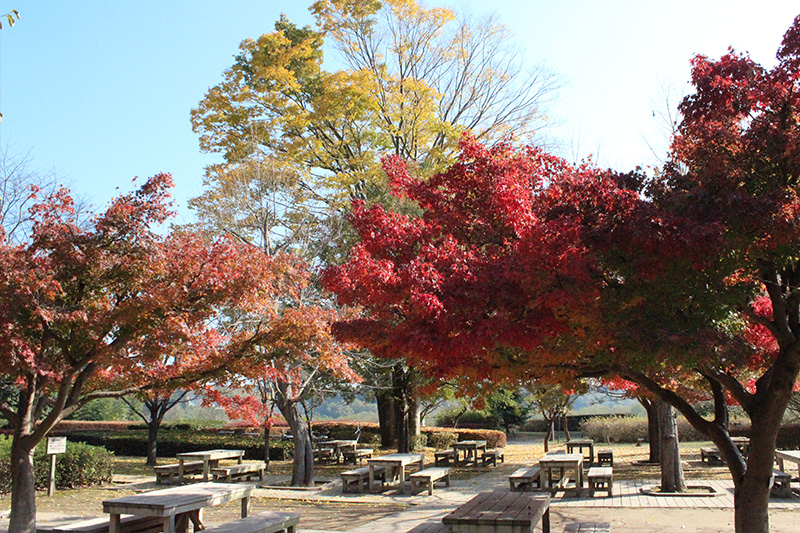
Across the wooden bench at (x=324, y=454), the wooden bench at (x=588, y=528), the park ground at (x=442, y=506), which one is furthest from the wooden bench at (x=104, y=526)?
the wooden bench at (x=324, y=454)

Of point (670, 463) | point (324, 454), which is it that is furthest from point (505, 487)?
point (324, 454)

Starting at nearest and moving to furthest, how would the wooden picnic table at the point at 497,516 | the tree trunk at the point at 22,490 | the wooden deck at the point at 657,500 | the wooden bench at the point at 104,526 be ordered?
the wooden picnic table at the point at 497,516, the wooden bench at the point at 104,526, the tree trunk at the point at 22,490, the wooden deck at the point at 657,500

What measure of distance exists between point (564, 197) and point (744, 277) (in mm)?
1792

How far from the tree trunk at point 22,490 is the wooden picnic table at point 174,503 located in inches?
52.0

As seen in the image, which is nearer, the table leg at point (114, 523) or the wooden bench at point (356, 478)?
the table leg at point (114, 523)

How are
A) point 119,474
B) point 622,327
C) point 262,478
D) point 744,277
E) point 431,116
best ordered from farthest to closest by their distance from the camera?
point 431,116 → point 119,474 → point 262,478 → point 744,277 → point 622,327

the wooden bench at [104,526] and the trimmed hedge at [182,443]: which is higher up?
the wooden bench at [104,526]

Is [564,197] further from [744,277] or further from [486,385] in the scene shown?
[486,385]

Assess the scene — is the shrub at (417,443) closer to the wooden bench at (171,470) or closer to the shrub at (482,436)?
the shrub at (482,436)

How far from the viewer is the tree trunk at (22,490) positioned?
26.0 feet

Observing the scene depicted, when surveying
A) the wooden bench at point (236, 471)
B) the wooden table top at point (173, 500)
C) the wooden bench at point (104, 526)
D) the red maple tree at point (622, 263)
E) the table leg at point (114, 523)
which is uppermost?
the red maple tree at point (622, 263)

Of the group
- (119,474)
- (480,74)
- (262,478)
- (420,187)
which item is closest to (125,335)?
(420,187)

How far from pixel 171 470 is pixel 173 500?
8.75 meters

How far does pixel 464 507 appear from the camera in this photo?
681 cm
